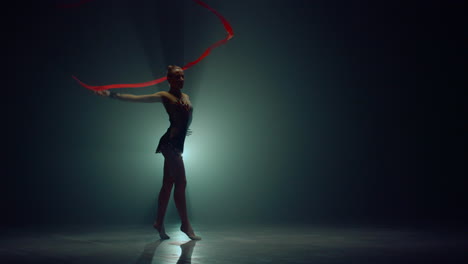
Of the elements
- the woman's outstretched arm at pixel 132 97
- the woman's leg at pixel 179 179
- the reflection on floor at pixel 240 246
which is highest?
the woman's outstretched arm at pixel 132 97

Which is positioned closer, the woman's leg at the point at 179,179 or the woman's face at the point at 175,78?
the woman's leg at the point at 179,179

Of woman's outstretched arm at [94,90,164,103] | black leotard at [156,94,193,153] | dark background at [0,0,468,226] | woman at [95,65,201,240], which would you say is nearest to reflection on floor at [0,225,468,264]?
woman at [95,65,201,240]

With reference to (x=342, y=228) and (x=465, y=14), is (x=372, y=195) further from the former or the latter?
(x=465, y=14)

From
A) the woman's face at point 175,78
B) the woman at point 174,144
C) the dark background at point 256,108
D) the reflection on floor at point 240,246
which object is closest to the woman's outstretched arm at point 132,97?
the woman at point 174,144

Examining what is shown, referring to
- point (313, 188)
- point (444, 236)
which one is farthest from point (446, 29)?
point (444, 236)

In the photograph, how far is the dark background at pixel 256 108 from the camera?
675cm

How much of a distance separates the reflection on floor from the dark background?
1.92 m

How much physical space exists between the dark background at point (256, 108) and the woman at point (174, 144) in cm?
237

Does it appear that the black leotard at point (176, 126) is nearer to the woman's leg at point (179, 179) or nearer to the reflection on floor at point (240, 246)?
the woman's leg at point (179, 179)

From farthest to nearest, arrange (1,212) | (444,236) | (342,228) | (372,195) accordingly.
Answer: (372,195) < (1,212) < (342,228) < (444,236)

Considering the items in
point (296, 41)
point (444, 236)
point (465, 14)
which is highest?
point (465, 14)

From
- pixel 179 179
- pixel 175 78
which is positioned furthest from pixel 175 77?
pixel 179 179

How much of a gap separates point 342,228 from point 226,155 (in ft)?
8.54

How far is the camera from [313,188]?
7383 millimetres
